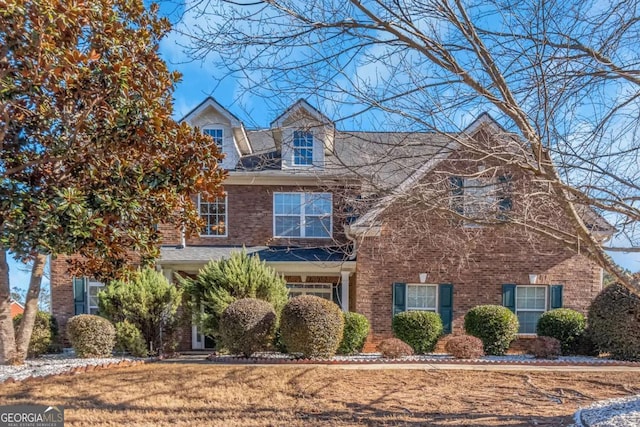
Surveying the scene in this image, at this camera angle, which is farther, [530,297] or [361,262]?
[530,297]

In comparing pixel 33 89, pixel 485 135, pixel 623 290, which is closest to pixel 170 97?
pixel 33 89

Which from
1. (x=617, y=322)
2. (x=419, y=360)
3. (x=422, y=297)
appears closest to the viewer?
(x=419, y=360)

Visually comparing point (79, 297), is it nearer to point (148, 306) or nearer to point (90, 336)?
point (90, 336)

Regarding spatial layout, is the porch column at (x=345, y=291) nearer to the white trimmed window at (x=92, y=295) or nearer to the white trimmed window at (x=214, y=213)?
the white trimmed window at (x=214, y=213)

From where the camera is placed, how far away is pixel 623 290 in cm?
927

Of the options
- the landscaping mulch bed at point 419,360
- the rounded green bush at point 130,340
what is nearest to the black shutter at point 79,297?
the rounded green bush at point 130,340

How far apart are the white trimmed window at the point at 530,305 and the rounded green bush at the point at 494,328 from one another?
153cm

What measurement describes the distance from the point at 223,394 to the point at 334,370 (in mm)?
2578

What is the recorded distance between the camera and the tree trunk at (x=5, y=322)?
25.2ft

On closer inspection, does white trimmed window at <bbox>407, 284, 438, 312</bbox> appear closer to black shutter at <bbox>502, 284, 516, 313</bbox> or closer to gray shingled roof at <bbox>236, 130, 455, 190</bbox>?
black shutter at <bbox>502, 284, 516, 313</bbox>

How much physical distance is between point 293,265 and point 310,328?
2.97m

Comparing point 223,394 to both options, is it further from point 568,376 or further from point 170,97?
point 568,376

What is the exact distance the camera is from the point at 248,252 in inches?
480

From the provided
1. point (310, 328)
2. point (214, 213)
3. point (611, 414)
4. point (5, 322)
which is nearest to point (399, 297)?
point (310, 328)
